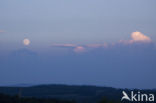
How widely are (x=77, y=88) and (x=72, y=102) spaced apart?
34282 millimetres

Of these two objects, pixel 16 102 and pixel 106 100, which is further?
pixel 16 102

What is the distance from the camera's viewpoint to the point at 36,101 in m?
32.1

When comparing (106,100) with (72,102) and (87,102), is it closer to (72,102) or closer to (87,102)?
(72,102)

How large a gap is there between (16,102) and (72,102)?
4.72 metres

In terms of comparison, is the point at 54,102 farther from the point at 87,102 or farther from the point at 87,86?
the point at 87,86

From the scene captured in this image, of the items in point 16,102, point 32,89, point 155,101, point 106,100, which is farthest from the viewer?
point 32,89

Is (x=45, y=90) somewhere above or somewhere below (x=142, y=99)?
above

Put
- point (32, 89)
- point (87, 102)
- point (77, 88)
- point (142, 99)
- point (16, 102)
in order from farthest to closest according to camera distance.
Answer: point (77, 88), point (32, 89), point (87, 102), point (142, 99), point (16, 102)

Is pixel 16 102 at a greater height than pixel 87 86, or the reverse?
pixel 87 86

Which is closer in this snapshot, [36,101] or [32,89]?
[36,101]

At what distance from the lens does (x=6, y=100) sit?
32.0 m

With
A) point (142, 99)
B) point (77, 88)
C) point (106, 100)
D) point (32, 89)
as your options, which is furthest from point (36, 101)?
point (77, 88)

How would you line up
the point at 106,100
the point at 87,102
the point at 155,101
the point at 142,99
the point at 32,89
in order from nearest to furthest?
the point at 106,100 < the point at 142,99 < the point at 155,101 < the point at 87,102 < the point at 32,89

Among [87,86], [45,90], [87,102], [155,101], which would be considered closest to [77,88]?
[87,86]
